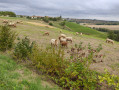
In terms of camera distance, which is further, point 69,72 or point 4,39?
point 4,39

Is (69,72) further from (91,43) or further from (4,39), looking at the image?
(91,43)

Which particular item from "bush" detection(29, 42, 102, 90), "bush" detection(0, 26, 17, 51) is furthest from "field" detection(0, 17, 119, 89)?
"bush" detection(0, 26, 17, 51)

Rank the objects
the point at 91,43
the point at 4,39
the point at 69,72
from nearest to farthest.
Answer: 1. the point at 69,72
2. the point at 4,39
3. the point at 91,43

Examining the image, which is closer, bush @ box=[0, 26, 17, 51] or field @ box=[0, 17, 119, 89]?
bush @ box=[0, 26, 17, 51]

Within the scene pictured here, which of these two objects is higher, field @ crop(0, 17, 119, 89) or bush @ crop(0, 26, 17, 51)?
bush @ crop(0, 26, 17, 51)

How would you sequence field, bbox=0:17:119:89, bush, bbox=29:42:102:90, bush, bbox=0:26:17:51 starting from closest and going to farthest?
1. bush, bbox=29:42:102:90
2. bush, bbox=0:26:17:51
3. field, bbox=0:17:119:89

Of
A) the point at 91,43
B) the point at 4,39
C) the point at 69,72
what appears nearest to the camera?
the point at 69,72

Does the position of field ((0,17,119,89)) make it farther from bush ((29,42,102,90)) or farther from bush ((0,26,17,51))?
bush ((0,26,17,51))

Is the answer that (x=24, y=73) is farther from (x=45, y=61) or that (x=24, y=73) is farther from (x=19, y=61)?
(x=19, y=61)

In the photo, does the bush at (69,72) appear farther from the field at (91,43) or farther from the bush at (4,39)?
the bush at (4,39)

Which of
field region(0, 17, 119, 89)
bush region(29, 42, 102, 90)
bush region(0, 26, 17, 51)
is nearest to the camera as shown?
bush region(29, 42, 102, 90)

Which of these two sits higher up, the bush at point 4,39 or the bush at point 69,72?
the bush at point 4,39

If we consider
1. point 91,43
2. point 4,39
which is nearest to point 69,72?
point 4,39

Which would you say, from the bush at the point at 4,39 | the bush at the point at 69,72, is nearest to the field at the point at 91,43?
the bush at the point at 69,72
